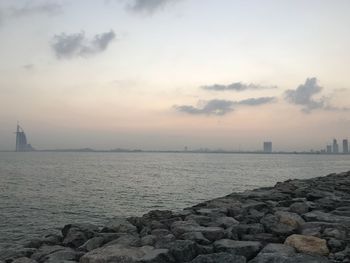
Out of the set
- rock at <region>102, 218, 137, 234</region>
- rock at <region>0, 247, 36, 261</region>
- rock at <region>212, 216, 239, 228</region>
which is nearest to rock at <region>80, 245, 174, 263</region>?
rock at <region>0, 247, 36, 261</region>

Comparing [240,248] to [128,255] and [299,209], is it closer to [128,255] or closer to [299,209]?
[128,255]

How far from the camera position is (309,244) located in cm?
568

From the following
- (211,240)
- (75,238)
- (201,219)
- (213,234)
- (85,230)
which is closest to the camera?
(211,240)

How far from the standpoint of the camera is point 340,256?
17.4ft

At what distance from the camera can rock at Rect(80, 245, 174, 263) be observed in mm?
5395

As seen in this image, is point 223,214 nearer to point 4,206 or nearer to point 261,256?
point 261,256

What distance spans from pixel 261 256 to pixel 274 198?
6.48 m

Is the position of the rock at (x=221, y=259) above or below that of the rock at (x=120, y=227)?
above

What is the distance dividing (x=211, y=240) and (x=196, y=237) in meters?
0.33

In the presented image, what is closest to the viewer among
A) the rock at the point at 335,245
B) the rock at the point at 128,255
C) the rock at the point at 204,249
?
the rock at the point at 128,255

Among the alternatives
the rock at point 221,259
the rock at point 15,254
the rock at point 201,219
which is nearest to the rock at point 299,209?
the rock at point 201,219

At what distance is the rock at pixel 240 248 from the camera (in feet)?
18.4

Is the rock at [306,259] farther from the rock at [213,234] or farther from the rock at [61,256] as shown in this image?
the rock at [61,256]

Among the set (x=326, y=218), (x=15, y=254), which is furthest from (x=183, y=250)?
(x=326, y=218)
